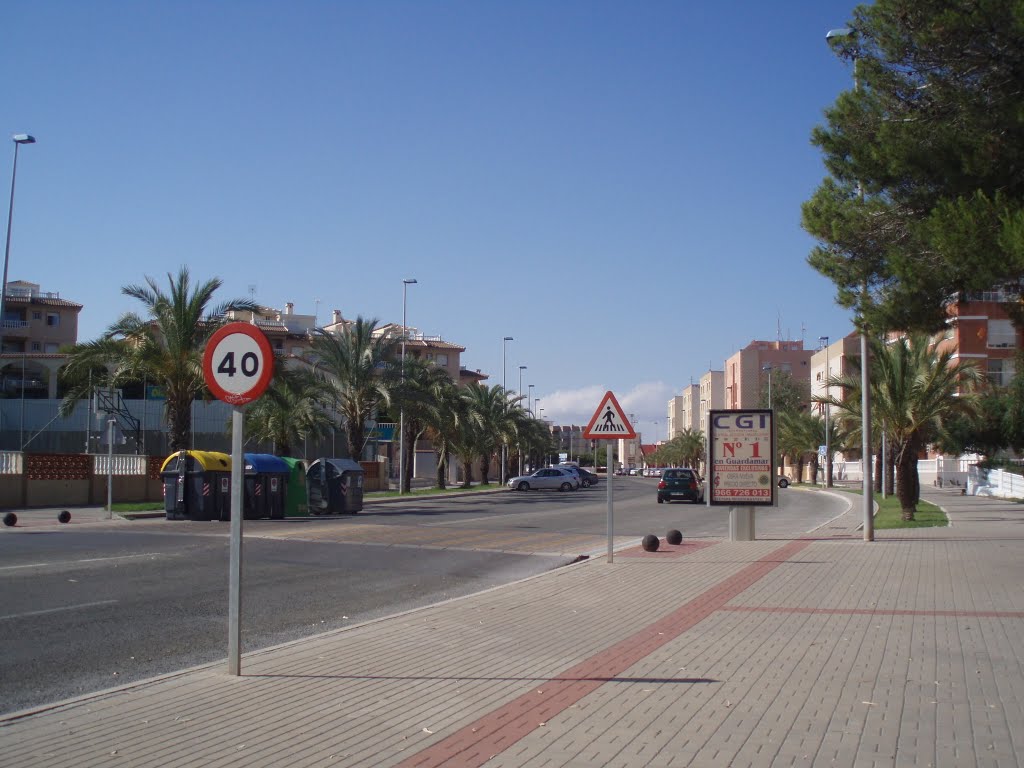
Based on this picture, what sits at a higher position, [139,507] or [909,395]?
[909,395]

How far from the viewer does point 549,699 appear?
257 inches

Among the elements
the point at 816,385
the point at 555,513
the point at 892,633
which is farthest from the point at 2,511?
the point at 816,385

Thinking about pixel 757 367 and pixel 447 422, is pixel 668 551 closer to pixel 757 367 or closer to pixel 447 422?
pixel 447 422

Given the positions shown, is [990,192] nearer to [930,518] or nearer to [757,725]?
[757,725]

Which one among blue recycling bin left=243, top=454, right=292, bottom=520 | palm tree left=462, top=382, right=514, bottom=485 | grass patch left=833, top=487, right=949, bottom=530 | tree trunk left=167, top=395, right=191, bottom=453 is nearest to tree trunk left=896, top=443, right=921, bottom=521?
grass patch left=833, top=487, right=949, bottom=530

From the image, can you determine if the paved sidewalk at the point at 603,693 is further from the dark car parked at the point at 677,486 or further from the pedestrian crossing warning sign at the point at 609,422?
the dark car parked at the point at 677,486

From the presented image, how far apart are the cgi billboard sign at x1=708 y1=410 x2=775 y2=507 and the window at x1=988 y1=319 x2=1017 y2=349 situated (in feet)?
189

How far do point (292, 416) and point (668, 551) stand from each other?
2997cm

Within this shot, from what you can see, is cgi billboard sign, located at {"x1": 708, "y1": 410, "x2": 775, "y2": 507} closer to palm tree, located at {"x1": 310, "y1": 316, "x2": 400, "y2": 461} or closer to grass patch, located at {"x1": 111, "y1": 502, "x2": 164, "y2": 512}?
grass patch, located at {"x1": 111, "y1": 502, "x2": 164, "y2": 512}

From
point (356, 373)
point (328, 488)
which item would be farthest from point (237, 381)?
point (356, 373)

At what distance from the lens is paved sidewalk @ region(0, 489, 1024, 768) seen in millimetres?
5363

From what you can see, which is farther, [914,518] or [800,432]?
[800,432]

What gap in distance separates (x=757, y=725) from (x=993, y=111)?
1018 cm

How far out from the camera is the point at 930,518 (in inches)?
1053
